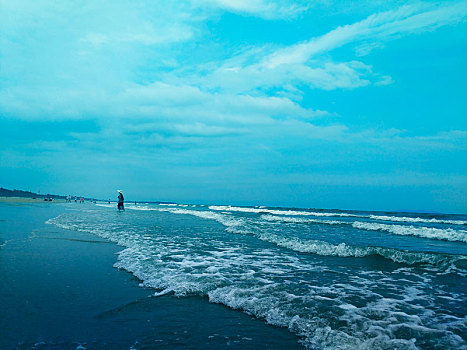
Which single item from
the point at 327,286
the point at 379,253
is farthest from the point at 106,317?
the point at 379,253

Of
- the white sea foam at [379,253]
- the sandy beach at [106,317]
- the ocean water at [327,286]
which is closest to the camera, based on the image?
the sandy beach at [106,317]

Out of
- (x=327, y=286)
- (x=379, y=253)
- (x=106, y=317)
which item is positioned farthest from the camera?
(x=379, y=253)

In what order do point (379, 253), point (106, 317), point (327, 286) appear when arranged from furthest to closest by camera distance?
point (379, 253), point (327, 286), point (106, 317)

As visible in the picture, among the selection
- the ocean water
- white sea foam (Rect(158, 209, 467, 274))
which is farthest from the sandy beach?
white sea foam (Rect(158, 209, 467, 274))

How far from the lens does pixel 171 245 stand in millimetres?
11781

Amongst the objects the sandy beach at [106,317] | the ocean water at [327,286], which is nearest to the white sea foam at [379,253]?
the ocean water at [327,286]

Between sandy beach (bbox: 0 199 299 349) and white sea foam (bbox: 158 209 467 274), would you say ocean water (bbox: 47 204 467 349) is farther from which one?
A: sandy beach (bbox: 0 199 299 349)

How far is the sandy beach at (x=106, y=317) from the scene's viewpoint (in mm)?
3832

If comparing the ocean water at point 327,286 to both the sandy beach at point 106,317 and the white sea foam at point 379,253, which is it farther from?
the sandy beach at point 106,317

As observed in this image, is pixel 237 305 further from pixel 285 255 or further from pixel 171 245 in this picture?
pixel 171 245

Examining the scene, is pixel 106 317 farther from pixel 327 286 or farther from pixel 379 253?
pixel 379 253

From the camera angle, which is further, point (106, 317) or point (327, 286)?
point (327, 286)

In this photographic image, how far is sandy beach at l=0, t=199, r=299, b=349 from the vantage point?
383 cm

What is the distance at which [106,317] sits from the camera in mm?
4535
